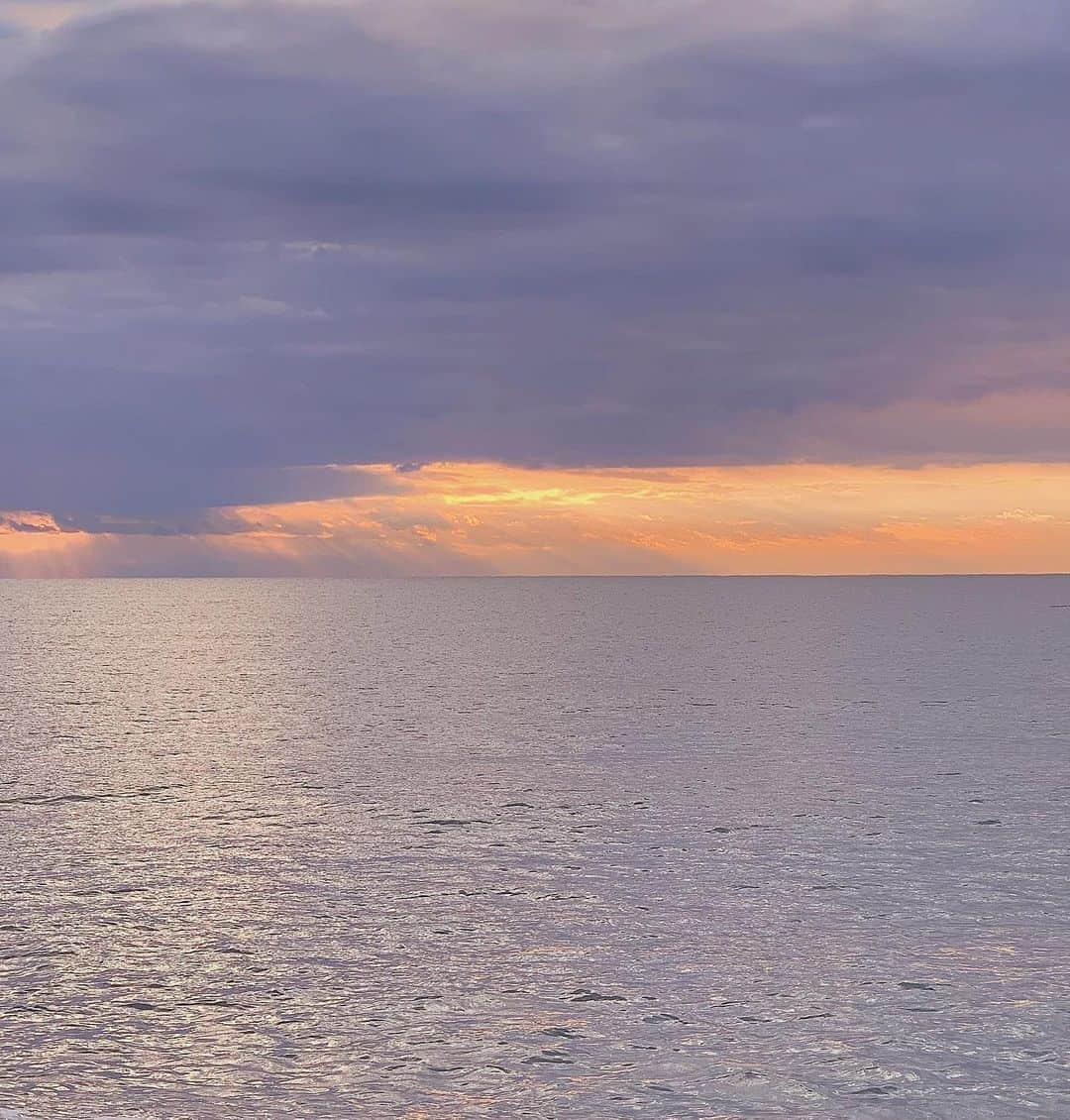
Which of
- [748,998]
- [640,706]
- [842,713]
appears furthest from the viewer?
[640,706]

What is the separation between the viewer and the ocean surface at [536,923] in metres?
18.8

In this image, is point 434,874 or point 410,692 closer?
point 434,874

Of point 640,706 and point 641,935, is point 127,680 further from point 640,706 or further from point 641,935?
point 641,935

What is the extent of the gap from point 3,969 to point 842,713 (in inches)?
2198

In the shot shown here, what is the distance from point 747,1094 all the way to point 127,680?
9096cm

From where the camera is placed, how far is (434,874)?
31953 millimetres

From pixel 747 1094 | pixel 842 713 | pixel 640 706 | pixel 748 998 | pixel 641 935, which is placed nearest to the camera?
pixel 747 1094

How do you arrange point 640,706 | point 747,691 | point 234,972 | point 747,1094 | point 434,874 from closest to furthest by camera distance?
point 747,1094 < point 234,972 < point 434,874 < point 640,706 < point 747,691

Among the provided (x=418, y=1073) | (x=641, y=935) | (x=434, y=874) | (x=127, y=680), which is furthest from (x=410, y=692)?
(x=418, y=1073)

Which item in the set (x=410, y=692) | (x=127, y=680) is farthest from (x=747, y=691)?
(x=127, y=680)

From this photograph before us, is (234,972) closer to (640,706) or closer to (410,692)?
(640,706)

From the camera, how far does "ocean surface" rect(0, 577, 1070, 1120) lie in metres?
18.8

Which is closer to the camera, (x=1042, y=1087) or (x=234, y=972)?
(x=1042, y=1087)

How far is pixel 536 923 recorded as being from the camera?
2727 cm
